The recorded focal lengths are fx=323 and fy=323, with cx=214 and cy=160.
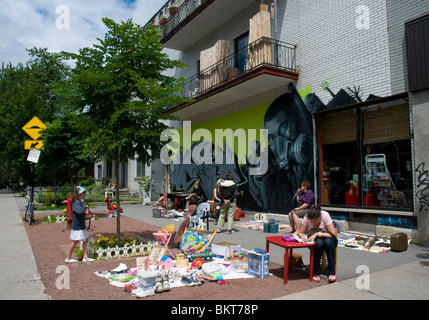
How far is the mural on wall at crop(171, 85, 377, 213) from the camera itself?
11.1 m

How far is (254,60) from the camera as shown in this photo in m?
12.1

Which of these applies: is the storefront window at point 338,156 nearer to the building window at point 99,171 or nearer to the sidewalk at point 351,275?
the sidewalk at point 351,275

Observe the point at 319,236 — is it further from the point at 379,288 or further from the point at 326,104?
the point at 326,104

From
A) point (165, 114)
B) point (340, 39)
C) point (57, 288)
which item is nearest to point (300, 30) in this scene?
point (340, 39)

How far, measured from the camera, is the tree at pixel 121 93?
717 centimetres

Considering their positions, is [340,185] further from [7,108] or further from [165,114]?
[7,108]

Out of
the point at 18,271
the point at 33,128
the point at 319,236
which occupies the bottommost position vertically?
the point at 18,271

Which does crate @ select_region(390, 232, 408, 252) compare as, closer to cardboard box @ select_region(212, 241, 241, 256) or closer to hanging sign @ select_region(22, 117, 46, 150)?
cardboard box @ select_region(212, 241, 241, 256)

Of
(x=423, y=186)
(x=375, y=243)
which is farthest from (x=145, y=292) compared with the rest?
(x=423, y=186)

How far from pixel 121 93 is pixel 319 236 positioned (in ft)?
17.3
